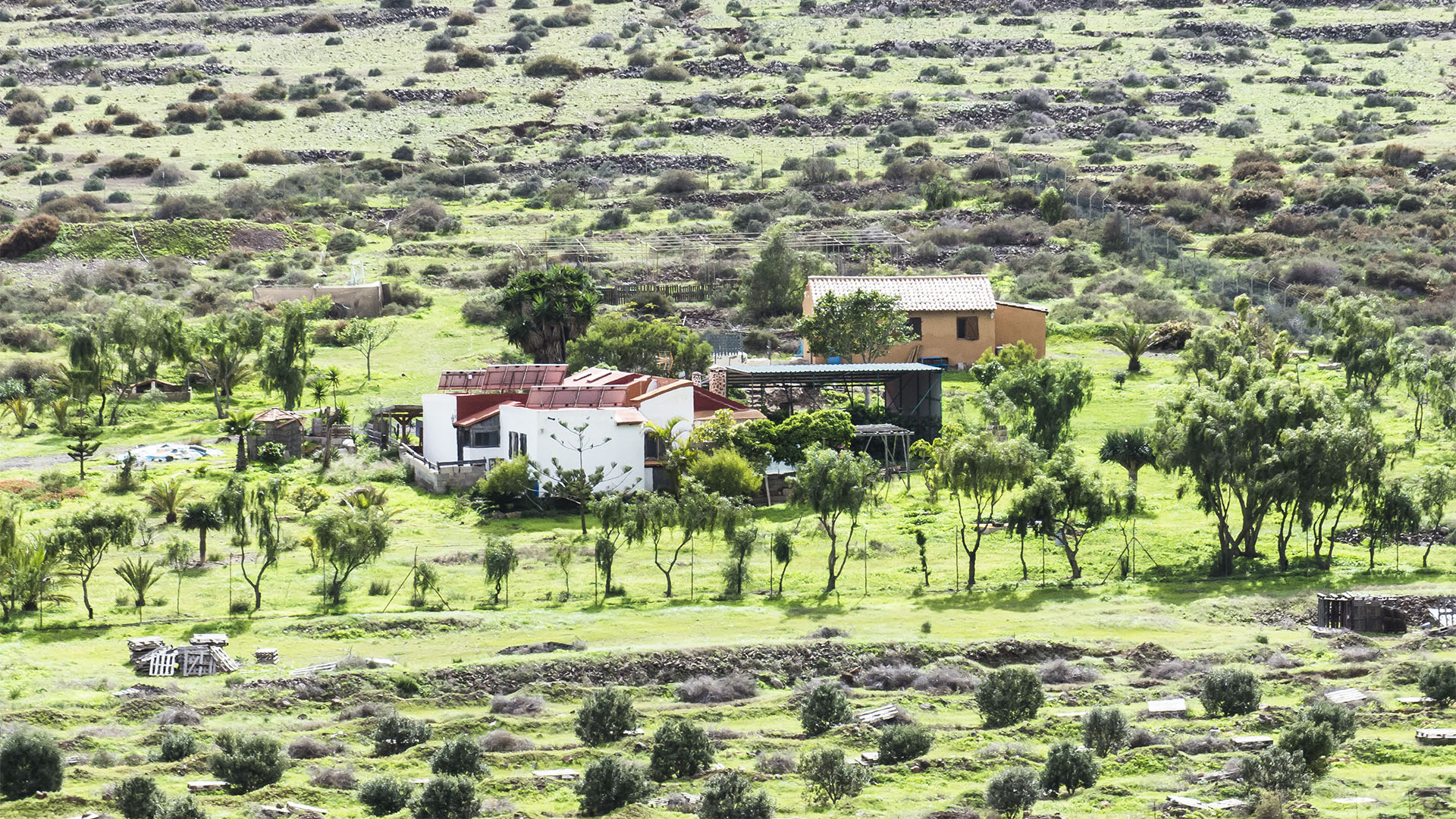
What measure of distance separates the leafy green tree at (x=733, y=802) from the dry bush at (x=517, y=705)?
6.95m

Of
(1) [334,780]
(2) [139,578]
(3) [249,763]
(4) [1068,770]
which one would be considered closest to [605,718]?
(1) [334,780]

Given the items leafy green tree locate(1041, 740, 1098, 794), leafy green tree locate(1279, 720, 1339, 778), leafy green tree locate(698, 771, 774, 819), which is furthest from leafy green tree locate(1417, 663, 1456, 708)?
leafy green tree locate(698, 771, 774, 819)

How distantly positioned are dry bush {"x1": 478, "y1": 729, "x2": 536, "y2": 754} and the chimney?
2801cm

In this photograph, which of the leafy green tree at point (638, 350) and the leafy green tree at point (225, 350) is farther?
the leafy green tree at point (638, 350)

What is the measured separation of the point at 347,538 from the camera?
122 feet

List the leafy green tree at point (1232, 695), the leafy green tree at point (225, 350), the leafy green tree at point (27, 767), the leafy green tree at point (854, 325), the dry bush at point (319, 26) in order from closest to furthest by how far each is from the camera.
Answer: the leafy green tree at point (27, 767) < the leafy green tree at point (1232, 695) < the leafy green tree at point (225, 350) < the leafy green tree at point (854, 325) < the dry bush at point (319, 26)

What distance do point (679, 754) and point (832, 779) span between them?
2.54m

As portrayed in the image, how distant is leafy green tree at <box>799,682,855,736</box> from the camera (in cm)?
2781

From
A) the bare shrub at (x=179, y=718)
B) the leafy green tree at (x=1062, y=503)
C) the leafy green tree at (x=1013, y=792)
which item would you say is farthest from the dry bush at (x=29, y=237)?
the leafy green tree at (x=1013, y=792)

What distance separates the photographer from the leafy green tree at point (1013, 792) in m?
22.9

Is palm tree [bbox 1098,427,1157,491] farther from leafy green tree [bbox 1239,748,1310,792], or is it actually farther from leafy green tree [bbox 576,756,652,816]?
leafy green tree [bbox 576,756,652,816]

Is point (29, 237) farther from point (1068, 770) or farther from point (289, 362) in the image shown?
point (1068, 770)

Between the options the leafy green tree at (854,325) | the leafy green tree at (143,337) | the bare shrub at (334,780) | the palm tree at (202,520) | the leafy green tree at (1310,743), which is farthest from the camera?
the leafy green tree at (854,325)

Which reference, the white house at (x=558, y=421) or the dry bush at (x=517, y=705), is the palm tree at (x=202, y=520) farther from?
the dry bush at (x=517, y=705)
